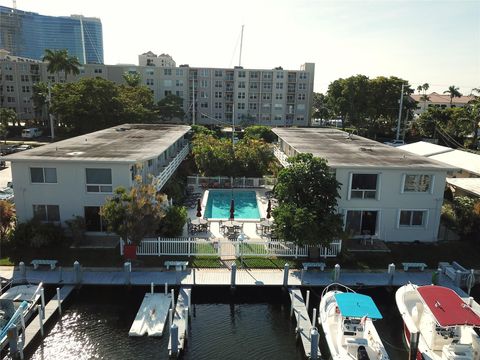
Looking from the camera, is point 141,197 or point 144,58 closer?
point 141,197

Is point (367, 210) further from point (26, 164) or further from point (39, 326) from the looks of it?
point (26, 164)

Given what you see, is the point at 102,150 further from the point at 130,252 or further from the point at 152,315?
the point at 152,315

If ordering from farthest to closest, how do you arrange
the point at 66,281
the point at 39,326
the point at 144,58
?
the point at 144,58
the point at 66,281
the point at 39,326

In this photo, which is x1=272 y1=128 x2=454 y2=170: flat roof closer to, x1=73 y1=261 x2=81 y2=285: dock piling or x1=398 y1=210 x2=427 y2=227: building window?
x1=398 y1=210 x2=427 y2=227: building window

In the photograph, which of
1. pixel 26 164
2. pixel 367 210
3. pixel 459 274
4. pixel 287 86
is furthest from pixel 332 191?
pixel 287 86

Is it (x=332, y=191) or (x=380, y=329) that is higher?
(x=332, y=191)

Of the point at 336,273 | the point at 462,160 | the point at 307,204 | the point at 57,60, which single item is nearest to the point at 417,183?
the point at 307,204

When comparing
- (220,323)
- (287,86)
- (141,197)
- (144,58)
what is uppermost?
(144,58)

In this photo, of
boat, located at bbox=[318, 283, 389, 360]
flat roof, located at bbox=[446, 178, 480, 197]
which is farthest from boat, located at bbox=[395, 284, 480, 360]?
flat roof, located at bbox=[446, 178, 480, 197]
